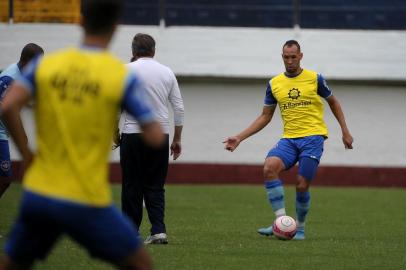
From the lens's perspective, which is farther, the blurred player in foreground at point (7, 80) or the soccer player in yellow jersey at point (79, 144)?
the blurred player in foreground at point (7, 80)

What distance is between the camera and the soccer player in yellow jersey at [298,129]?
36.3 ft

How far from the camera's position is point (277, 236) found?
11016 millimetres

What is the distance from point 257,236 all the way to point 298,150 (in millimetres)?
1111

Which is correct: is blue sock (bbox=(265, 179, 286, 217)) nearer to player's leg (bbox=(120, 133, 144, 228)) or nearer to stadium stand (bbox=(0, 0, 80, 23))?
player's leg (bbox=(120, 133, 144, 228))

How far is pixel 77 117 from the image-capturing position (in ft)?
16.5

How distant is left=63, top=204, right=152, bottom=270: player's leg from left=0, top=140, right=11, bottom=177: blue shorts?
19.9ft

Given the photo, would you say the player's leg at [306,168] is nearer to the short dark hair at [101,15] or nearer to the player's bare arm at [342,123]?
the player's bare arm at [342,123]

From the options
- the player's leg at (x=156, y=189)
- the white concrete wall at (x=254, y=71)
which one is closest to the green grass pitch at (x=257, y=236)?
the player's leg at (x=156, y=189)

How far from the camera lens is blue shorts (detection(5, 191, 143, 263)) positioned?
16.3ft

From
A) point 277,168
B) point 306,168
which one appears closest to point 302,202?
point 306,168

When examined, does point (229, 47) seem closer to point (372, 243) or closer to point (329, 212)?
point (329, 212)

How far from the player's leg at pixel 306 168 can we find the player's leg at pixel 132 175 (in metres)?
1.92

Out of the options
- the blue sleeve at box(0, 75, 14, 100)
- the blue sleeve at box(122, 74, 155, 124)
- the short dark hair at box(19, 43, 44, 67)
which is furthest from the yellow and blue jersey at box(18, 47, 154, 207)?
the blue sleeve at box(0, 75, 14, 100)

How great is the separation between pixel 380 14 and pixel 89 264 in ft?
57.7
